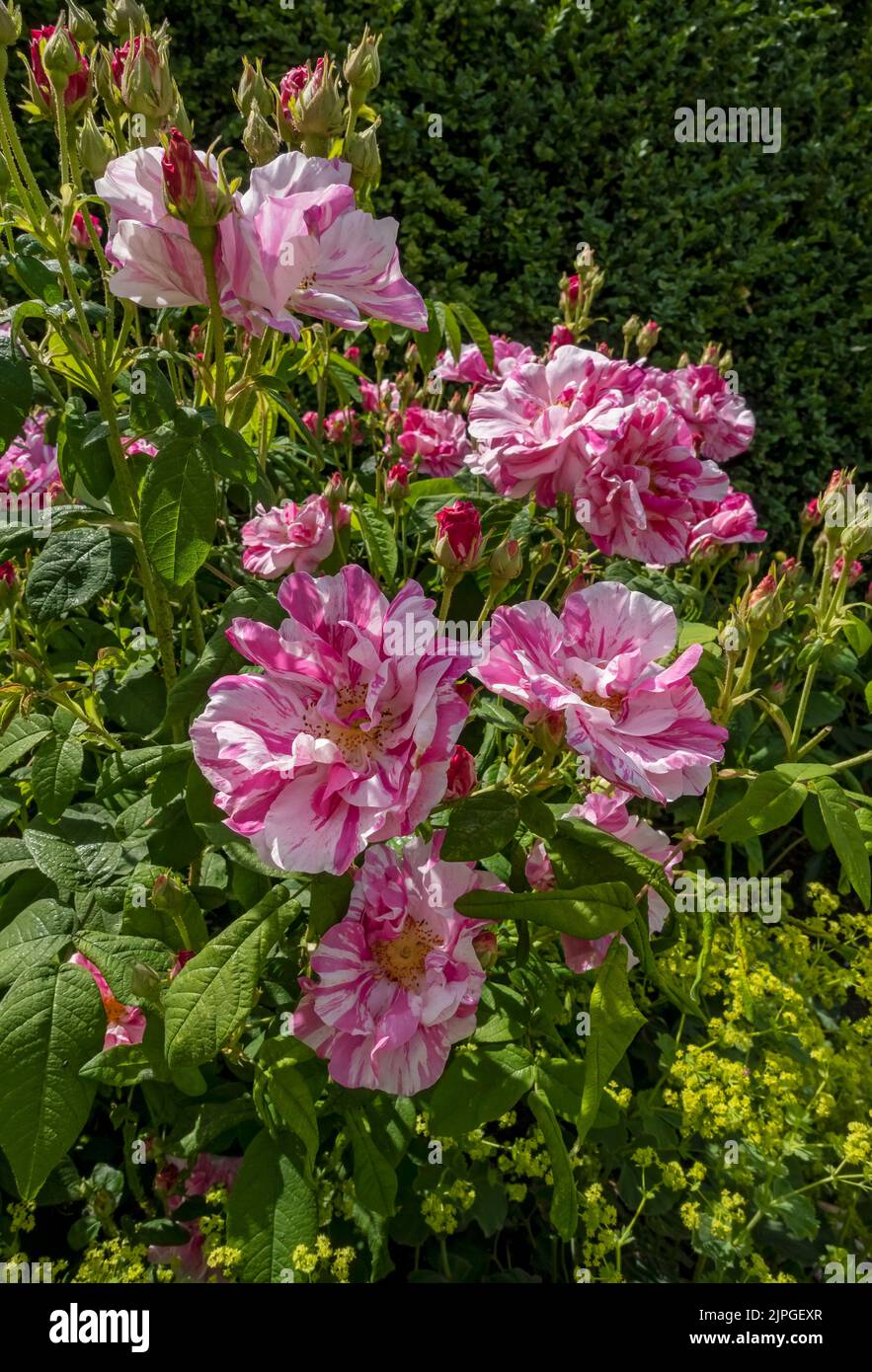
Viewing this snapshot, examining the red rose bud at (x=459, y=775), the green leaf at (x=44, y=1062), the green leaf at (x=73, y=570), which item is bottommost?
the green leaf at (x=44, y=1062)

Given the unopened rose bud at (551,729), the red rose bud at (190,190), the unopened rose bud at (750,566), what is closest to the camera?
the red rose bud at (190,190)

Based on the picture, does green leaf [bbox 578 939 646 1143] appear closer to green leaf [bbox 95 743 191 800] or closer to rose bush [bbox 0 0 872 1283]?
rose bush [bbox 0 0 872 1283]

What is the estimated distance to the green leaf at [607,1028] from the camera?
92 cm

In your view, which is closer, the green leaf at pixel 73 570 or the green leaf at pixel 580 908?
the green leaf at pixel 580 908

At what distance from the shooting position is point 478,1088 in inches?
45.3

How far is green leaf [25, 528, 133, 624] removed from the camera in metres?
1.12

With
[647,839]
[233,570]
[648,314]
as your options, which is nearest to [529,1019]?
[647,839]

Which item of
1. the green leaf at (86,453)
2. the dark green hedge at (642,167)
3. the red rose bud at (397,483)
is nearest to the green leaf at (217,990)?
the green leaf at (86,453)

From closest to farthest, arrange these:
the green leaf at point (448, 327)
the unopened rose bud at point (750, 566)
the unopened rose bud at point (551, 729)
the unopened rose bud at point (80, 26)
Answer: the unopened rose bud at point (551, 729) → the unopened rose bud at point (80, 26) → the green leaf at point (448, 327) → the unopened rose bud at point (750, 566)

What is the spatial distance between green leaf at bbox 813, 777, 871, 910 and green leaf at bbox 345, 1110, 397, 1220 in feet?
2.03

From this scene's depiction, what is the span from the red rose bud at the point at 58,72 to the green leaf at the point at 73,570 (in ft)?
1.50

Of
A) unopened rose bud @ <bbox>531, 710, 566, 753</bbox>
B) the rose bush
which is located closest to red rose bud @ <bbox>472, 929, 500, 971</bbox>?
the rose bush

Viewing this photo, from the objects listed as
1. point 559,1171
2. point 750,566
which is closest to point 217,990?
point 559,1171

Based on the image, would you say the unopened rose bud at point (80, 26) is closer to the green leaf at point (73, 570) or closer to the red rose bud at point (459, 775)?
the green leaf at point (73, 570)
